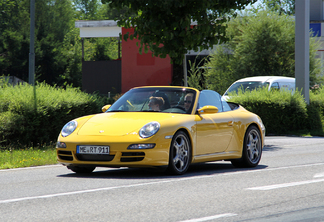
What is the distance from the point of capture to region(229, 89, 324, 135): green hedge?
19.8 meters

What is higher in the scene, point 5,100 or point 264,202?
point 5,100

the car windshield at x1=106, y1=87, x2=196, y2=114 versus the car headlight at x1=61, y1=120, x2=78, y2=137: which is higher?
the car windshield at x1=106, y1=87, x2=196, y2=114

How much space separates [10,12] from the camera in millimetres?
60875

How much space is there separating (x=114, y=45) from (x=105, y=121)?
250 ft

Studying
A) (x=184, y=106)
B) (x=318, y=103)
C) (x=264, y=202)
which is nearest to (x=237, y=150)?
(x=184, y=106)

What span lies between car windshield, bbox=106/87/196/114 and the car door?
0.83 feet

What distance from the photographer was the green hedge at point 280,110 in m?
19.8

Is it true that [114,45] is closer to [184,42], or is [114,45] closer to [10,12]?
[10,12]

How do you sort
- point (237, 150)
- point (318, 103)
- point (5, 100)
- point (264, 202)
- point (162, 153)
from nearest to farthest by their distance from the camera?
1. point (264, 202)
2. point (162, 153)
3. point (237, 150)
4. point (5, 100)
5. point (318, 103)

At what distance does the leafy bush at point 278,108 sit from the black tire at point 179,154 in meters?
11.9

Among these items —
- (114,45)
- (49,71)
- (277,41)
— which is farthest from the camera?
(114,45)

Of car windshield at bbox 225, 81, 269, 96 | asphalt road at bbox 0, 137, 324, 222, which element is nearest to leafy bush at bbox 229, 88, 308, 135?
car windshield at bbox 225, 81, 269, 96

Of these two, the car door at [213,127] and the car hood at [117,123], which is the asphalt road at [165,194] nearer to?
the car door at [213,127]

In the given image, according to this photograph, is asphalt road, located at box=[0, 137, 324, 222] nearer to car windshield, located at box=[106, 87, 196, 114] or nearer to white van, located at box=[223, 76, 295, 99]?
car windshield, located at box=[106, 87, 196, 114]
